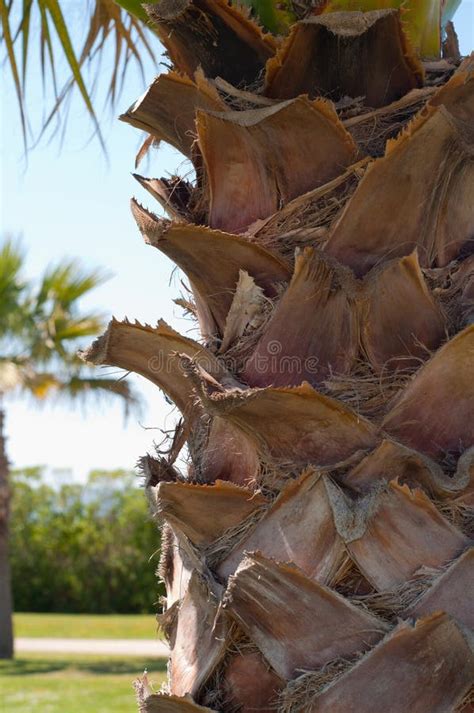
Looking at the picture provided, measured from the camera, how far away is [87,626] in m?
15.6

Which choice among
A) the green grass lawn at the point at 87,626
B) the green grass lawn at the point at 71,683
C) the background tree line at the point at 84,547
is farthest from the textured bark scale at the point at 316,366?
the background tree line at the point at 84,547

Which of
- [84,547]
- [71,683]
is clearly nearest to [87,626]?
[84,547]

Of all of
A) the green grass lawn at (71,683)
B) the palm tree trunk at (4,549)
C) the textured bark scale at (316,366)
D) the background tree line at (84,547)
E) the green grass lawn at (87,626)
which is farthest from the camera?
the background tree line at (84,547)

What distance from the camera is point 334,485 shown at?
1.45 meters

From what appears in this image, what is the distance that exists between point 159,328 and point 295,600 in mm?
558

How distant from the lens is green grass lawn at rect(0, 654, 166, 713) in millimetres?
7270

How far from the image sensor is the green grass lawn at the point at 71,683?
7270 mm

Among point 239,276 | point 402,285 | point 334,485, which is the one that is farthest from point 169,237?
point 334,485

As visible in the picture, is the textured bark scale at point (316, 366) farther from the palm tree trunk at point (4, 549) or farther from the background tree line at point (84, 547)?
the background tree line at point (84, 547)

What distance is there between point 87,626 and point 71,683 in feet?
23.4

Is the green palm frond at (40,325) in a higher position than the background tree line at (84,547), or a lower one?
higher

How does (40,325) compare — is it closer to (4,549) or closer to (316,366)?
(4,549)

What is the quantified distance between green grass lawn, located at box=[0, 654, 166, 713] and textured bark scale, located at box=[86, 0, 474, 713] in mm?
4480

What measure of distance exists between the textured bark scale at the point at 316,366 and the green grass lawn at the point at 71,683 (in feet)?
14.7
